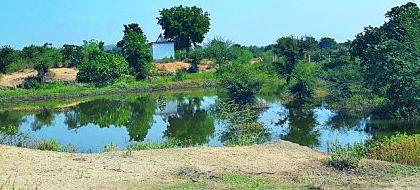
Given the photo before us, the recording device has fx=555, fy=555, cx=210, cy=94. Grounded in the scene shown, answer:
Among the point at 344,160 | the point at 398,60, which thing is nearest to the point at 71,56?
the point at 398,60

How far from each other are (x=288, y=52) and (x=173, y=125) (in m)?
17.9

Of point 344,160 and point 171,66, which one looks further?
point 171,66

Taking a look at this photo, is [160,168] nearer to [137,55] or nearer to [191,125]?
[191,125]

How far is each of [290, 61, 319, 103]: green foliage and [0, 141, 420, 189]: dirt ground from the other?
20217mm

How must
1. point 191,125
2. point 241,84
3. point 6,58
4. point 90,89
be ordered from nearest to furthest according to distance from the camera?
point 191,125 < point 241,84 < point 90,89 < point 6,58

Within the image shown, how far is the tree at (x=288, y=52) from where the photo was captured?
44375mm

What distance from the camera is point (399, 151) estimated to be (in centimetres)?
1438

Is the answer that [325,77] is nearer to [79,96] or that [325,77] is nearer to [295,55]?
[295,55]

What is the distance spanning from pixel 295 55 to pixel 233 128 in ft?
74.4

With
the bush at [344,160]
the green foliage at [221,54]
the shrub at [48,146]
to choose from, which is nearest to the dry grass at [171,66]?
the green foliage at [221,54]

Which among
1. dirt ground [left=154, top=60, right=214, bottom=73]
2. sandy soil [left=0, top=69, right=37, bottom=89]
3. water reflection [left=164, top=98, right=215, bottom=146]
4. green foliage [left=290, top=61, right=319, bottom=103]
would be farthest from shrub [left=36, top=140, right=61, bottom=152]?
dirt ground [left=154, top=60, right=214, bottom=73]

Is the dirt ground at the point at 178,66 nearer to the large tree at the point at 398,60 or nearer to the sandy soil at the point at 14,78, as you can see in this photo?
the sandy soil at the point at 14,78

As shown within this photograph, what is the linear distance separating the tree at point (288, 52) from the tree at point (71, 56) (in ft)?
93.7

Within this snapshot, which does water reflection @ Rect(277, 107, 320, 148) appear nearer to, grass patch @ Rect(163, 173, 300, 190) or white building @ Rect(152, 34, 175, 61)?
grass patch @ Rect(163, 173, 300, 190)
